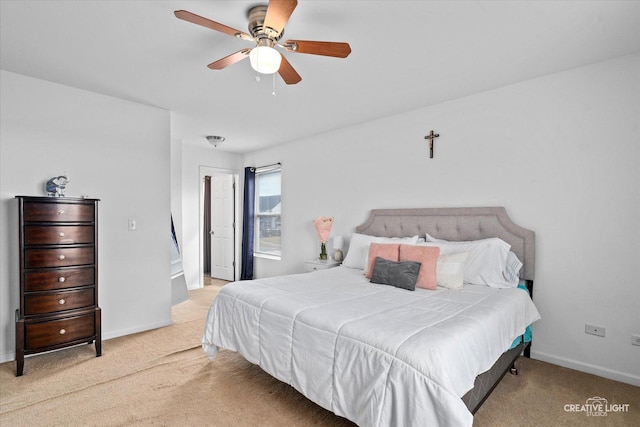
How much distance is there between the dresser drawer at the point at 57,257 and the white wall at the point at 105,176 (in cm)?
37

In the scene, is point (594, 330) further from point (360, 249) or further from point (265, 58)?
point (265, 58)

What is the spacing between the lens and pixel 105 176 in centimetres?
334

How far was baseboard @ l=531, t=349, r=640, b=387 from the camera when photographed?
7.98ft

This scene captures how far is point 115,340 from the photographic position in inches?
129

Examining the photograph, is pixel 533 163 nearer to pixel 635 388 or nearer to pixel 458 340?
pixel 635 388

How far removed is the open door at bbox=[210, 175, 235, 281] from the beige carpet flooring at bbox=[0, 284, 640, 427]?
324cm

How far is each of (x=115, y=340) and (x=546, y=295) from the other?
4061mm

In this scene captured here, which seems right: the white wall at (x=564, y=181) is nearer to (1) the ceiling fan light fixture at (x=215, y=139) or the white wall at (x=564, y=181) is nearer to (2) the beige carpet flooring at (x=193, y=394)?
(2) the beige carpet flooring at (x=193, y=394)

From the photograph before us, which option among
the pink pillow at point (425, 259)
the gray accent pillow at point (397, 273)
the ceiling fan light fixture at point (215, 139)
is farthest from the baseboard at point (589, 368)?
the ceiling fan light fixture at point (215, 139)

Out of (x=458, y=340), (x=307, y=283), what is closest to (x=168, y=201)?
(x=307, y=283)

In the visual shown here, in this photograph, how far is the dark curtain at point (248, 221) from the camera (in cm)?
594

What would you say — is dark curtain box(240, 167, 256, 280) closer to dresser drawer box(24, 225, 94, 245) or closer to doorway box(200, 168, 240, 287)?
doorway box(200, 168, 240, 287)

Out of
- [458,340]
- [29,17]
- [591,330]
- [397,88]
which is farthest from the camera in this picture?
[397,88]

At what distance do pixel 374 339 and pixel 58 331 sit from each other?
270 cm
